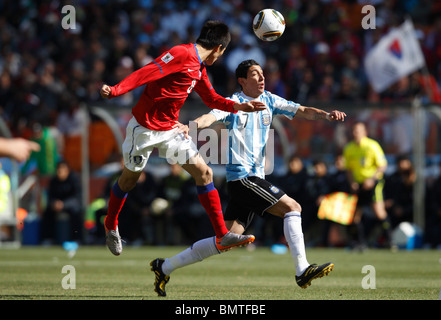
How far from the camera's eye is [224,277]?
35.2ft

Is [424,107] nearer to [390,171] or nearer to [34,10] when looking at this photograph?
[390,171]

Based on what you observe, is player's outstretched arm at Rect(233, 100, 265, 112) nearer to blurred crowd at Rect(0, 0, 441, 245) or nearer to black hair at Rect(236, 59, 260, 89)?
black hair at Rect(236, 59, 260, 89)

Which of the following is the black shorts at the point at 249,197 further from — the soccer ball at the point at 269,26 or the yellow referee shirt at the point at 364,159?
the yellow referee shirt at the point at 364,159

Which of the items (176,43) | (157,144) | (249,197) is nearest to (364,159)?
(176,43)

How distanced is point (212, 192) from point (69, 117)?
42.3 feet

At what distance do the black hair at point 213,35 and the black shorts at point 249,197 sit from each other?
1.40m

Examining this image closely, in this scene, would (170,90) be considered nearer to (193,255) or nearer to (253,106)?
(253,106)

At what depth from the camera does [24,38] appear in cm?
2539

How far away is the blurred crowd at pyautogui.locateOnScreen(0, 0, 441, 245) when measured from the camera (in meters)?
19.1

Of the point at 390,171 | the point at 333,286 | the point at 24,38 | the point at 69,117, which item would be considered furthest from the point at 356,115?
the point at 24,38

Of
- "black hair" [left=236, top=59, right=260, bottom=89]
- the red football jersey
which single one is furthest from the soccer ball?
the red football jersey

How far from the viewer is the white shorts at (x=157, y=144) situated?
28.6 ft

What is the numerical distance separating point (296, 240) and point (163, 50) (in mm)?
14460

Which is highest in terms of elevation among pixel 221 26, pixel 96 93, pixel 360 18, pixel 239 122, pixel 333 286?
pixel 360 18
